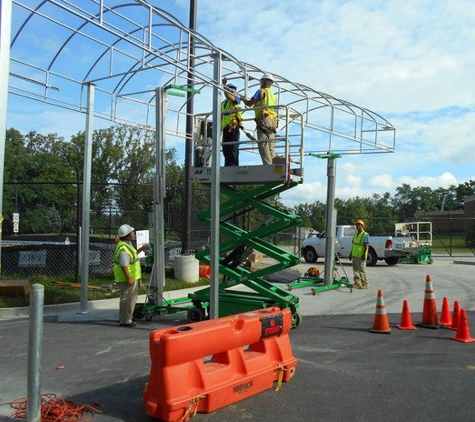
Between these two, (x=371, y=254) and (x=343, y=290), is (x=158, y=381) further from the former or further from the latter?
(x=371, y=254)

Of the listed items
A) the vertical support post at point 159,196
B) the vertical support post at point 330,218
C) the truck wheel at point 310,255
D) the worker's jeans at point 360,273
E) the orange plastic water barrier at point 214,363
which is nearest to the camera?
the orange plastic water barrier at point 214,363

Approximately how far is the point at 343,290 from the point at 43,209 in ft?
34.6

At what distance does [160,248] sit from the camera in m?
9.45

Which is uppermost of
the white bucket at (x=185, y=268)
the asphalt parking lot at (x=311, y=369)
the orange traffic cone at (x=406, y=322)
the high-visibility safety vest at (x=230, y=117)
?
the high-visibility safety vest at (x=230, y=117)

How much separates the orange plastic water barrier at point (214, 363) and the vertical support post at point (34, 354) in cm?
97

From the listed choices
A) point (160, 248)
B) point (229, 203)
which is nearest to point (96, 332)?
point (160, 248)

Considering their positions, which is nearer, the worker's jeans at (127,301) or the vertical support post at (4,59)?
the vertical support post at (4,59)

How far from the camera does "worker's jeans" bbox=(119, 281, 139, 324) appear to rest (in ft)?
28.8

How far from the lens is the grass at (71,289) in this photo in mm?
10472

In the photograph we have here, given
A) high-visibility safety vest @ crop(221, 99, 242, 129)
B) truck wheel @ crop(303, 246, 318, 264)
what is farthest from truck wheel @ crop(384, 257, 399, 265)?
high-visibility safety vest @ crop(221, 99, 242, 129)

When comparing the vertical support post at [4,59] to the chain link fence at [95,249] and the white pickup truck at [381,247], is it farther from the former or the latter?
the white pickup truck at [381,247]

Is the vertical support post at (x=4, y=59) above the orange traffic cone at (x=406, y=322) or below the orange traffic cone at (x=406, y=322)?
above

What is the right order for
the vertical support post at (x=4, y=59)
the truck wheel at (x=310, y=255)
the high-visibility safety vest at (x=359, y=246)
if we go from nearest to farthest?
1. the vertical support post at (x=4, y=59)
2. the high-visibility safety vest at (x=359, y=246)
3. the truck wheel at (x=310, y=255)

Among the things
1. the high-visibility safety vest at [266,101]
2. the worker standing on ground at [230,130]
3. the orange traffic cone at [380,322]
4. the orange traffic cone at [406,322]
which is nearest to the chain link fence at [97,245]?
the worker standing on ground at [230,130]
